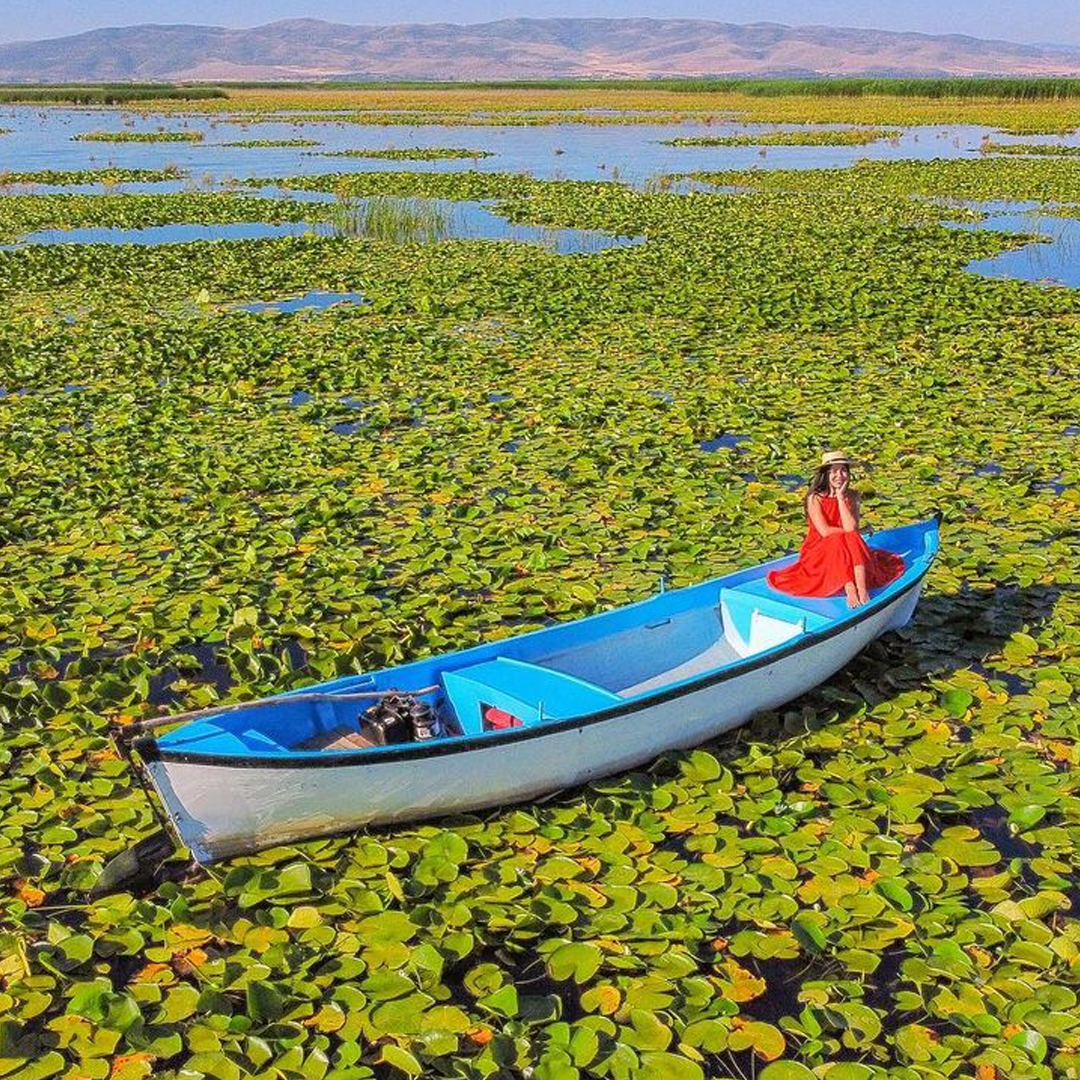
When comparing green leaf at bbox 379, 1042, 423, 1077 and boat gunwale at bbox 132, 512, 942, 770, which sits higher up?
boat gunwale at bbox 132, 512, 942, 770

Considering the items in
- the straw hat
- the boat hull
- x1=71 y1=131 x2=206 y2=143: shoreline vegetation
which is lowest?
the boat hull

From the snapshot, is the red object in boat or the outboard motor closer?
the outboard motor

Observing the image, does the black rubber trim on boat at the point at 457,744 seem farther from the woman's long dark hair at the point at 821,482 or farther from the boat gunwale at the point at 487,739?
the woman's long dark hair at the point at 821,482

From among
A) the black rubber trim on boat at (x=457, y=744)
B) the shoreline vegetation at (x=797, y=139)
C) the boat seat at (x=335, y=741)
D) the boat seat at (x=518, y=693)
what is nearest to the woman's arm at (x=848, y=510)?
the black rubber trim on boat at (x=457, y=744)

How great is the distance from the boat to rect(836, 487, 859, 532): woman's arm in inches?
16.4

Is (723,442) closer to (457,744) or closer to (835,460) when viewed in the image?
(835,460)

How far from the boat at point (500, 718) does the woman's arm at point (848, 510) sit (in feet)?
1.37

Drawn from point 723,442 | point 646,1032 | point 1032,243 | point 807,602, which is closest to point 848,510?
point 807,602

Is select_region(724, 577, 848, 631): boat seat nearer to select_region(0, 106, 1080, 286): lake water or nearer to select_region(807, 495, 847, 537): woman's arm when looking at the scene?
select_region(807, 495, 847, 537): woman's arm

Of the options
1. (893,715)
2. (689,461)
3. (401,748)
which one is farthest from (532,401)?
(401,748)

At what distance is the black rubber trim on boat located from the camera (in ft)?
15.0

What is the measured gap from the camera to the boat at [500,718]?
4797 millimetres

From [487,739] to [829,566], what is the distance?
8.47 ft

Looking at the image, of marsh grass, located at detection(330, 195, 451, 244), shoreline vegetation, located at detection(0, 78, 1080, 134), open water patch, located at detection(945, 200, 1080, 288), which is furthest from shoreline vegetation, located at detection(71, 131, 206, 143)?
open water patch, located at detection(945, 200, 1080, 288)
